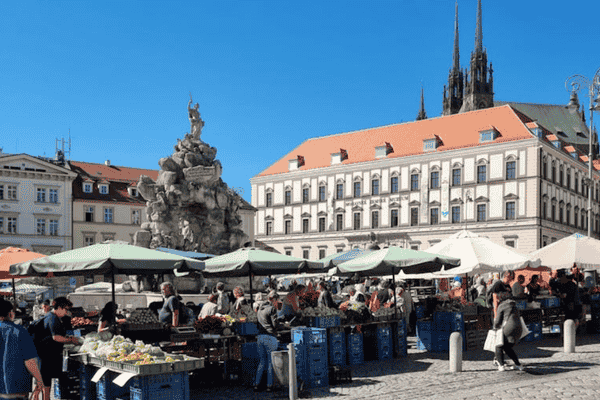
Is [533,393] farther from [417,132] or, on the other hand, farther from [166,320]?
[417,132]

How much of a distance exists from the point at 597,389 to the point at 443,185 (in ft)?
171

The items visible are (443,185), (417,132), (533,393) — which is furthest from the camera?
(417,132)

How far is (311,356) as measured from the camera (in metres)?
10.6

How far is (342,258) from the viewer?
19.4m

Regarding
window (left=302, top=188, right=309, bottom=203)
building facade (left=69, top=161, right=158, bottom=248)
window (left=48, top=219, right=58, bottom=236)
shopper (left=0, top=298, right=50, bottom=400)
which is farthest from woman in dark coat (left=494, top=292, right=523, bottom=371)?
window (left=302, top=188, right=309, bottom=203)

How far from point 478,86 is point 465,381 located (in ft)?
280

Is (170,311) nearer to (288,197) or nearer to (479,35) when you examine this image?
(288,197)

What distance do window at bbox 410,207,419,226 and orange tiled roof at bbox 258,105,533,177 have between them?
5.01 m

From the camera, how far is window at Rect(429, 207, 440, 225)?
61500 mm

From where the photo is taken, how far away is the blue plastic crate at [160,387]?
7789mm

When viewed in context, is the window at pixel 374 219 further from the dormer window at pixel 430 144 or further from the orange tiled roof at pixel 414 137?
the dormer window at pixel 430 144

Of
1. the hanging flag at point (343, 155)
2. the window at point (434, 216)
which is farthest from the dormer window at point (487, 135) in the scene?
the hanging flag at point (343, 155)

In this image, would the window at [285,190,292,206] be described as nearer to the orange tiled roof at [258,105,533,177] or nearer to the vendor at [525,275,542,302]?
the orange tiled roof at [258,105,533,177]

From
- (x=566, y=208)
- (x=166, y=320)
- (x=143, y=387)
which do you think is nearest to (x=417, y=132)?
(x=566, y=208)
